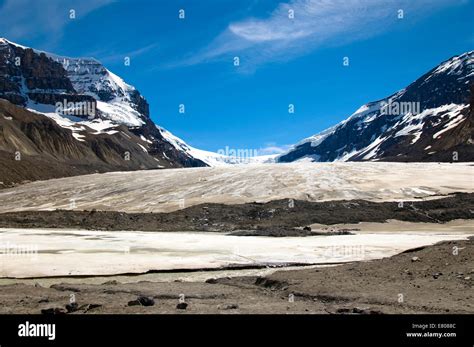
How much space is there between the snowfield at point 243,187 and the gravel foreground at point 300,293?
123 feet

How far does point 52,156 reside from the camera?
19762 centimetres

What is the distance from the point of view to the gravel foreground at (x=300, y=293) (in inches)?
425

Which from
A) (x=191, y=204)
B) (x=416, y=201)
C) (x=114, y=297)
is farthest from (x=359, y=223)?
(x=114, y=297)

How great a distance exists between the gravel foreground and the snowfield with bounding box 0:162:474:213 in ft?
123

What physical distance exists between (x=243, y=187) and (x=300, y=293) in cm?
4903

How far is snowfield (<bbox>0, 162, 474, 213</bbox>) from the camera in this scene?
56281mm

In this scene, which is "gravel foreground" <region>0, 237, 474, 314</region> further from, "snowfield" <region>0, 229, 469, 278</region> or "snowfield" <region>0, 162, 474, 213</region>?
"snowfield" <region>0, 162, 474, 213</region>

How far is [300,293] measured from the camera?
1350 centimetres

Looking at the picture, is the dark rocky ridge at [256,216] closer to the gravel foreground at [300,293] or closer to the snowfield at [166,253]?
the snowfield at [166,253]

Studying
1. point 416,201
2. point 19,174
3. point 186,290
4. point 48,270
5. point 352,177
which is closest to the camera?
point 186,290

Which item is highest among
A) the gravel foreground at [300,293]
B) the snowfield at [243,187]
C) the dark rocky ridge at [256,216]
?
the snowfield at [243,187]

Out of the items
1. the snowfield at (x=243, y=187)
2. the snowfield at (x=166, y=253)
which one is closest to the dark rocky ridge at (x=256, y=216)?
the snowfield at (x=243, y=187)
